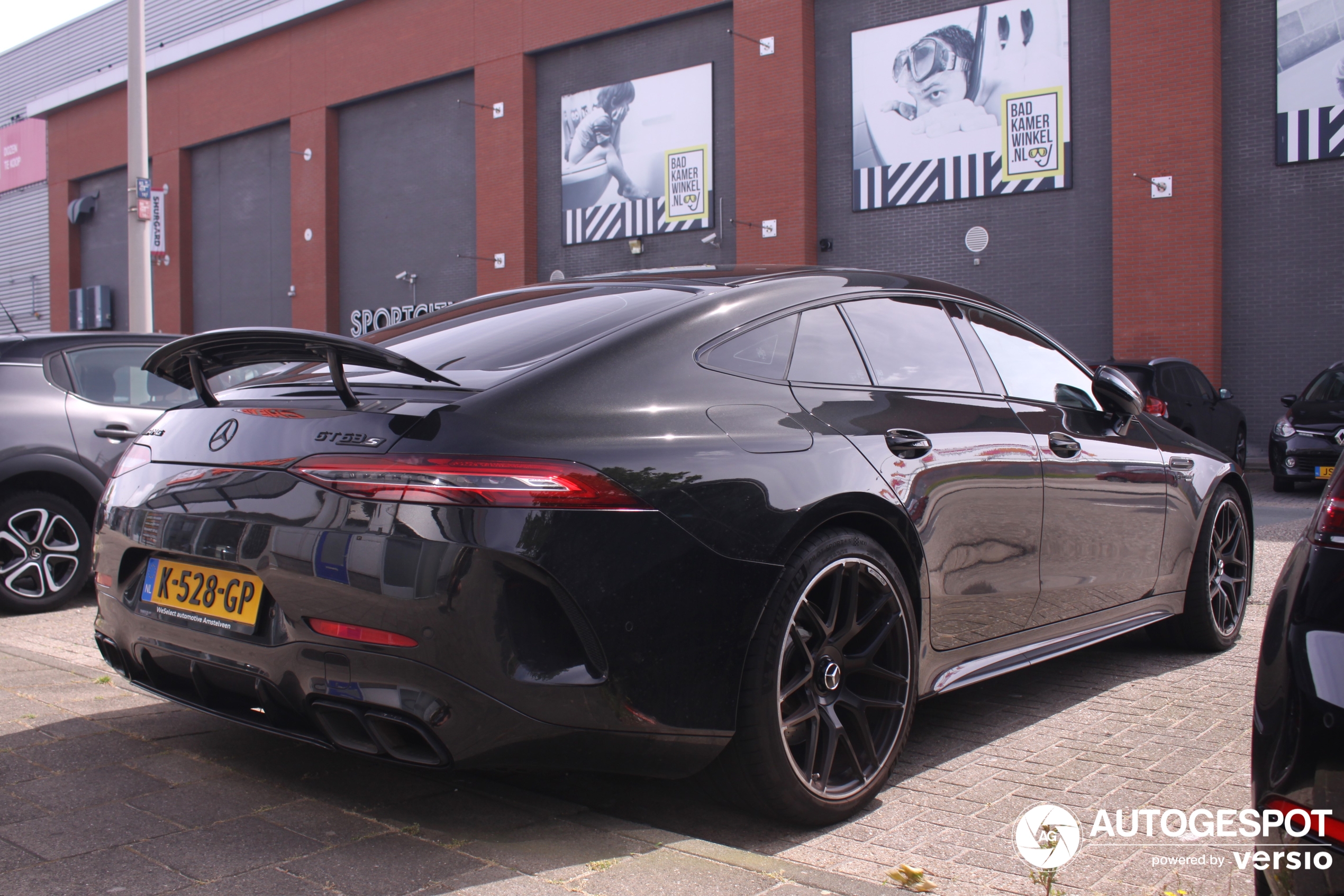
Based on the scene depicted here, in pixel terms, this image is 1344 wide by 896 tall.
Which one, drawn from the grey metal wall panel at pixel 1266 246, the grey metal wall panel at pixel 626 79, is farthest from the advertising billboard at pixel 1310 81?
the grey metal wall panel at pixel 626 79

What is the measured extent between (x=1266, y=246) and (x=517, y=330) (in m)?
17.4

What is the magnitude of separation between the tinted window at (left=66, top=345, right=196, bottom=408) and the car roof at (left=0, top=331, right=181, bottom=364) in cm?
4

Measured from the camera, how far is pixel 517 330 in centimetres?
306

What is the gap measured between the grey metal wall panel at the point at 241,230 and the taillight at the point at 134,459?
27937 mm

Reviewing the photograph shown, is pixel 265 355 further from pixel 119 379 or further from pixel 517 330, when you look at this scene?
pixel 119 379

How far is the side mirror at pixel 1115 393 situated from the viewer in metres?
4.30

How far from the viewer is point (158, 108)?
3419 centimetres

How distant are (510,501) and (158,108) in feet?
121

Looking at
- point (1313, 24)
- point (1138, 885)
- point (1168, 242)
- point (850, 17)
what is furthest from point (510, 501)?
point (850, 17)

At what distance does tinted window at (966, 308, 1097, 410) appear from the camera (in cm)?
395

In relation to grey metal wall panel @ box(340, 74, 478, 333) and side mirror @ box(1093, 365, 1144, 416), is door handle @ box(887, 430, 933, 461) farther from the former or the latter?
grey metal wall panel @ box(340, 74, 478, 333)

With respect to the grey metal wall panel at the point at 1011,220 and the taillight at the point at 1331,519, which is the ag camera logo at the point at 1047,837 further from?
the grey metal wall panel at the point at 1011,220

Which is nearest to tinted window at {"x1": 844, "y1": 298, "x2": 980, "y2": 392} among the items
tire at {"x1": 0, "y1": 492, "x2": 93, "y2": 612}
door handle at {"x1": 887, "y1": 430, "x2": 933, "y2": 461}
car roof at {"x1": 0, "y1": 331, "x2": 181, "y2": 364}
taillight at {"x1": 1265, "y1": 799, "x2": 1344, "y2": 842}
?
door handle at {"x1": 887, "y1": 430, "x2": 933, "y2": 461}

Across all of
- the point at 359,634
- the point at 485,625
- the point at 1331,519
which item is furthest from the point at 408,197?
the point at 1331,519
